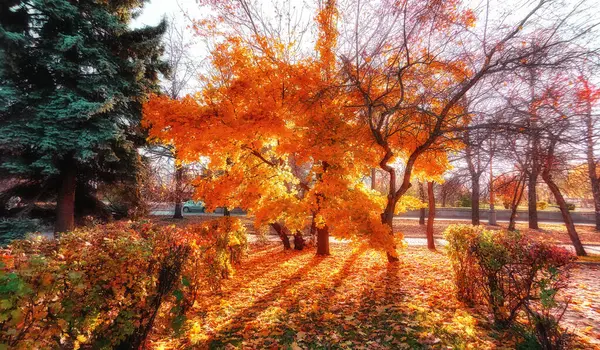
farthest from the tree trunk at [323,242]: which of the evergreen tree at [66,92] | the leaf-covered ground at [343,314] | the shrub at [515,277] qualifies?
the evergreen tree at [66,92]

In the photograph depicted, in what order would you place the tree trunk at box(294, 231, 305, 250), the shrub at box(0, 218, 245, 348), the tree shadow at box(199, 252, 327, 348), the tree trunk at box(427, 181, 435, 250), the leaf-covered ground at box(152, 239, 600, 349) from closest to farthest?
1. the shrub at box(0, 218, 245, 348)
2. the leaf-covered ground at box(152, 239, 600, 349)
3. the tree shadow at box(199, 252, 327, 348)
4. the tree trunk at box(427, 181, 435, 250)
5. the tree trunk at box(294, 231, 305, 250)

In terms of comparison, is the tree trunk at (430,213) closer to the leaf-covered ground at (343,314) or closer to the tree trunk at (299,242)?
the leaf-covered ground at (343,314)

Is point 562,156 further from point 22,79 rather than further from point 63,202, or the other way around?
point 22,79

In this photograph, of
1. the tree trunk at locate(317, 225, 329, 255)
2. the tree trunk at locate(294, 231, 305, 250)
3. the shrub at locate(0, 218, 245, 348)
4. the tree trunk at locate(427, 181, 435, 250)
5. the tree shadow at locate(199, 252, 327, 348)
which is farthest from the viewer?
the tree trunk at locate(294, 231, 305, 250)

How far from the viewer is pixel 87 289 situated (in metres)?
2.63

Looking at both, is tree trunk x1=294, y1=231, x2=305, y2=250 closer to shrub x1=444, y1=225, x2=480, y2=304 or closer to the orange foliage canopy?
A: the orange foliage canopy

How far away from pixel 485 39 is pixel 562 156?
345 centimetres

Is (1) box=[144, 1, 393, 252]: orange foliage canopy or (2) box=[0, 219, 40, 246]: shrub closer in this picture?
(1) box=[144, 1, 393, 252]: orange foliage canopy

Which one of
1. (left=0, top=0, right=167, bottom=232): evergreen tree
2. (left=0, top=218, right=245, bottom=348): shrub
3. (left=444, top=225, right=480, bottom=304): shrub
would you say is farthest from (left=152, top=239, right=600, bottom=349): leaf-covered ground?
(left=0, top=0, right=167, bottom=232): evergreen tree

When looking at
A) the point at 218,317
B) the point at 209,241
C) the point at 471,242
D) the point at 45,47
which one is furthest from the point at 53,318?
the point at 45,47

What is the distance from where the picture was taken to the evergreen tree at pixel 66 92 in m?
9.16

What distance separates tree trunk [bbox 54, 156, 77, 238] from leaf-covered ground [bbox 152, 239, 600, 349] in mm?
7708

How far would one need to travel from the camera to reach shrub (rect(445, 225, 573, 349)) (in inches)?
115

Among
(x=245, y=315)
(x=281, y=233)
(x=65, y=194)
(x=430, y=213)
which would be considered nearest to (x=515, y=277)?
(x=245, y=315)
